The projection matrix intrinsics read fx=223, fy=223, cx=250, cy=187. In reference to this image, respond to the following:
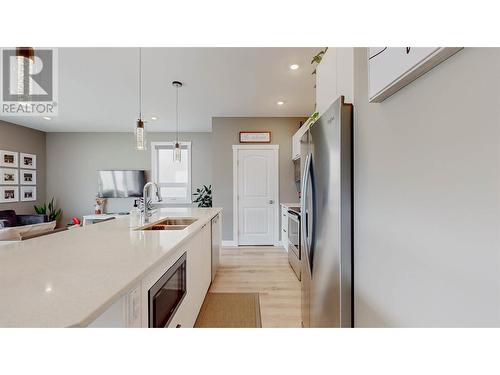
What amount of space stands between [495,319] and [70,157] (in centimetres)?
778

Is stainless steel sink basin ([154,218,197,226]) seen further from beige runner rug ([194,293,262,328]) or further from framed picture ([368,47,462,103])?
framed picture ([368,47,462,103])

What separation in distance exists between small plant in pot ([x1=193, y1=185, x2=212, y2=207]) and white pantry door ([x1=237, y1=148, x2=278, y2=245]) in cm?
111

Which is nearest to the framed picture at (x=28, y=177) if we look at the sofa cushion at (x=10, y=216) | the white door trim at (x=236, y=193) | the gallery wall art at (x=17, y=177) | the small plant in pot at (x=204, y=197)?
the gallery wall art at (x=17, y=177)

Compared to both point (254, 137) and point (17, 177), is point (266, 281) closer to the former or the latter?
point (254, 137)

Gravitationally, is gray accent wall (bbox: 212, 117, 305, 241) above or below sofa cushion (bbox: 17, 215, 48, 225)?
above

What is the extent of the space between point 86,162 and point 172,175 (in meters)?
2.30

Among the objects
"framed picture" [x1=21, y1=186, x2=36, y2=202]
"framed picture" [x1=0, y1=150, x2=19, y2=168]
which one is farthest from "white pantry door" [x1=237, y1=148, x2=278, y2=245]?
"framed picture" [x1=21, y1=186, x2=36, y2=202]

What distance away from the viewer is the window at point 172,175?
6.11 m

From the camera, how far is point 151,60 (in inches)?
104

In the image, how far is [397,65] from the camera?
0.76 metres

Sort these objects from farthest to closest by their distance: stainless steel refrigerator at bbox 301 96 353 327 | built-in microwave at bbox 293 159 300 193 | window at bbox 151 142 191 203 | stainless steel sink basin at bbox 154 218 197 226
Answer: window at bbox 151 142 191 203 → built-in microwave at bbox 293 159 300 193 → stainless steel sink basin at bbox 154 218 197 226 → stainless steel refrigerator at bbox 301 96 353 327

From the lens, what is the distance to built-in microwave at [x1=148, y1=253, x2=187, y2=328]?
3.25 ft
